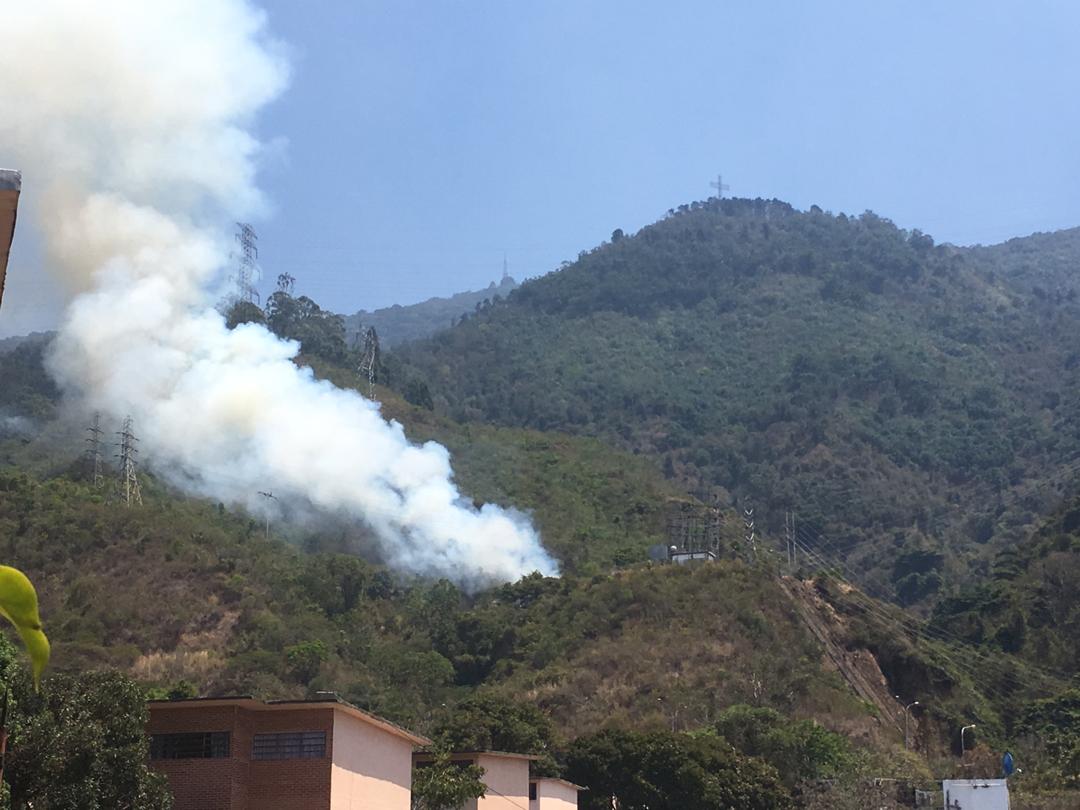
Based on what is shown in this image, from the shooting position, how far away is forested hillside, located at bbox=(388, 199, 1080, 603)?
135 metres

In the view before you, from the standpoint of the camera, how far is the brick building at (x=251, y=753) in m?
30.2

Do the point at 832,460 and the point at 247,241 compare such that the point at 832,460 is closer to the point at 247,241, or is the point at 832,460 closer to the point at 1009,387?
the point at 1009,387

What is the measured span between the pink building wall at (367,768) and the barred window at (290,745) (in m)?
0.36

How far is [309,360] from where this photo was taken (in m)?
121

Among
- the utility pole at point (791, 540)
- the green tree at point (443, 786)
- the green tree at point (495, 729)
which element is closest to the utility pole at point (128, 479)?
the green tree at point (495, 729)

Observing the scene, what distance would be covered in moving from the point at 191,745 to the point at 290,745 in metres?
2.04

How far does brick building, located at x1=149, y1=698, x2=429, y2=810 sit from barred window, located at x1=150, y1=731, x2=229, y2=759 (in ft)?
0.07

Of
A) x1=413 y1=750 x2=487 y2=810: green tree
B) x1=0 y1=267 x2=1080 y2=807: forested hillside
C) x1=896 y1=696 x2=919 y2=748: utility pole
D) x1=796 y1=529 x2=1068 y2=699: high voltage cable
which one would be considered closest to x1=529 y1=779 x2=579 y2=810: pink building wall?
x1=413 y1=750 x2=487 y2=810: green tree

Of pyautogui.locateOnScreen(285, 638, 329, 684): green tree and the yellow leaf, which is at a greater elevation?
pyautogui.locateOnScreen(285, 638, 329, 684): green tree

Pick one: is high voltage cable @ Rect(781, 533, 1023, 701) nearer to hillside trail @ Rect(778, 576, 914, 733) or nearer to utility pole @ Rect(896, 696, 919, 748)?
hillside trail @ Rect(778, 576, 914, 733)

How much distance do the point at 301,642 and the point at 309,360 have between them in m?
44.5

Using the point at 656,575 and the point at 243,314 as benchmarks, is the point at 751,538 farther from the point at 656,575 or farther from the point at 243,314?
the point at 243,314

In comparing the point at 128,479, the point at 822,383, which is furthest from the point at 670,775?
the point at 822,383

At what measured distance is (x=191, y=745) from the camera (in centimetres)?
3062
